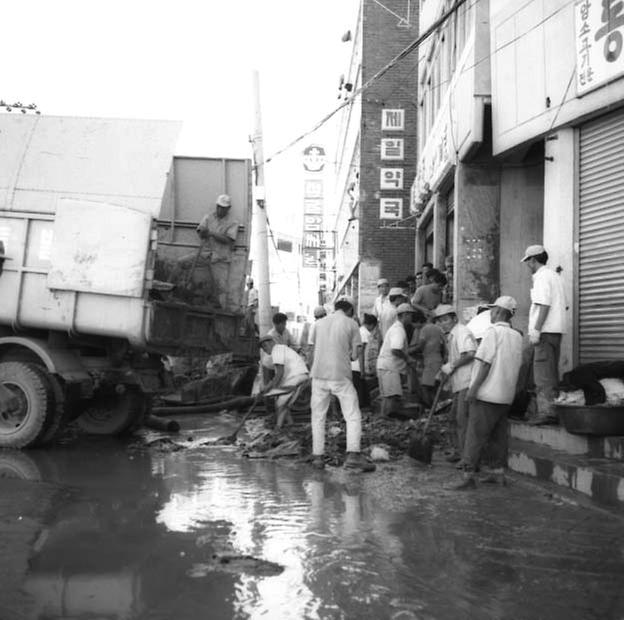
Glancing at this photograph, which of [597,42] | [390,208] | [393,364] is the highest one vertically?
[390,208]

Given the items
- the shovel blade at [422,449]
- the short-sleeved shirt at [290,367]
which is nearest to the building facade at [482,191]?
the short-sleeved shirt at [290,367]

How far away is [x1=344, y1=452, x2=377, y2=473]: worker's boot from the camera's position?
23.9ft

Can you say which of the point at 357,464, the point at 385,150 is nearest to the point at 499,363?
the point at 357,464

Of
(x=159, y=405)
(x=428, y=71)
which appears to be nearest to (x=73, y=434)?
(x=159, y=405)

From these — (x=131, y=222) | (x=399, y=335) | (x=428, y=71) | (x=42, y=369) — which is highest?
(x=428, y=71)

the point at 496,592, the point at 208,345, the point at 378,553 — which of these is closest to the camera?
the point at 496,592

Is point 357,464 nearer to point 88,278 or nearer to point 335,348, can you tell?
point 335,348

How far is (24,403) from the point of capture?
8492mm

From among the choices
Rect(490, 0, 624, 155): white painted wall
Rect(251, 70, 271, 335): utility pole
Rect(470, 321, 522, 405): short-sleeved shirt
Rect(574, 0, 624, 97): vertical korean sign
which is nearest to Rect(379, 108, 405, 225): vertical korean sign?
Rect(251, 70, 271, 335): utility pole

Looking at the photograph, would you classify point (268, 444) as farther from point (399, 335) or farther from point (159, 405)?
point (159, 405)

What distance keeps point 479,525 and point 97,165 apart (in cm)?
623

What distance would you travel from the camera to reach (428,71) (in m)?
18.1

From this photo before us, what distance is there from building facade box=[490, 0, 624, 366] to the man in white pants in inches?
102

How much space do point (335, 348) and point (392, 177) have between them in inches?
549
